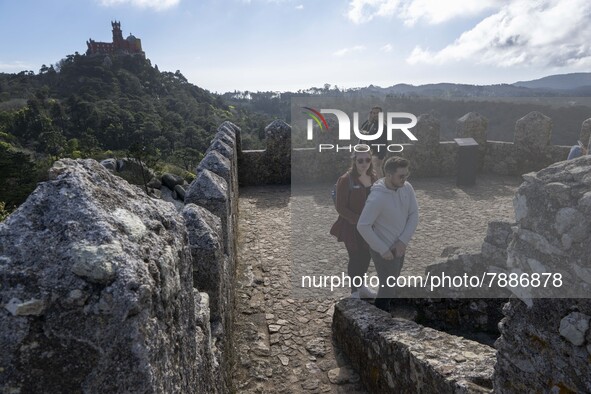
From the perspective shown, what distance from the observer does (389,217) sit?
355cm

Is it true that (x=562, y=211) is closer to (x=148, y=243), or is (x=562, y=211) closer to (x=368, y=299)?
(x=148, y=243)

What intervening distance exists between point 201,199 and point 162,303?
219cm

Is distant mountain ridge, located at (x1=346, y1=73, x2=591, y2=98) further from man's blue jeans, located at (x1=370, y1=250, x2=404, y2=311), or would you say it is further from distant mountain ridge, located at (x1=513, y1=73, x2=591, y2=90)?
man's blue jeans, located at (x1=370, y1=250, x2=404, y2=311)

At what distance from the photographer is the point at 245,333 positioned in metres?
3.80

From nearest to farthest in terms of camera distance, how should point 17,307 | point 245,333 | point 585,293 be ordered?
1. point 17,307
2. point 585,293
3. point 245,333

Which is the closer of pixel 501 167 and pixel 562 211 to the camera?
pixel 562 211

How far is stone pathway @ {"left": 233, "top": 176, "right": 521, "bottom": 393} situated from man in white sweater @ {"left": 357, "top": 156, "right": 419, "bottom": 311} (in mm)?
861

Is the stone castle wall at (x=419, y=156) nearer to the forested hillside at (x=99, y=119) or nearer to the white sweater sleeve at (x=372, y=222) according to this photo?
the white sweater sleeve at (x=372, y=222)

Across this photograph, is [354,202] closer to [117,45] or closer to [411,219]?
[411,219]

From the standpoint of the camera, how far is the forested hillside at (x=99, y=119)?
3013cm

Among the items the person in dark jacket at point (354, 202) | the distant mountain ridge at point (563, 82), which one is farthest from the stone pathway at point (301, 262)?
the distant mountain ridge at point (563, 82)

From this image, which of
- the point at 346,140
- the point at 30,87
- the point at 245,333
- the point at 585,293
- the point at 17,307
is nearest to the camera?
the point at 17,307

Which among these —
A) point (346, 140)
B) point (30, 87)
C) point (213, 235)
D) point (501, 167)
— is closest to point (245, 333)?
point (213, 235)

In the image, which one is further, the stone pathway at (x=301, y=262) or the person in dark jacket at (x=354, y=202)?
the person in dark jacket at (x=354, y=202)
